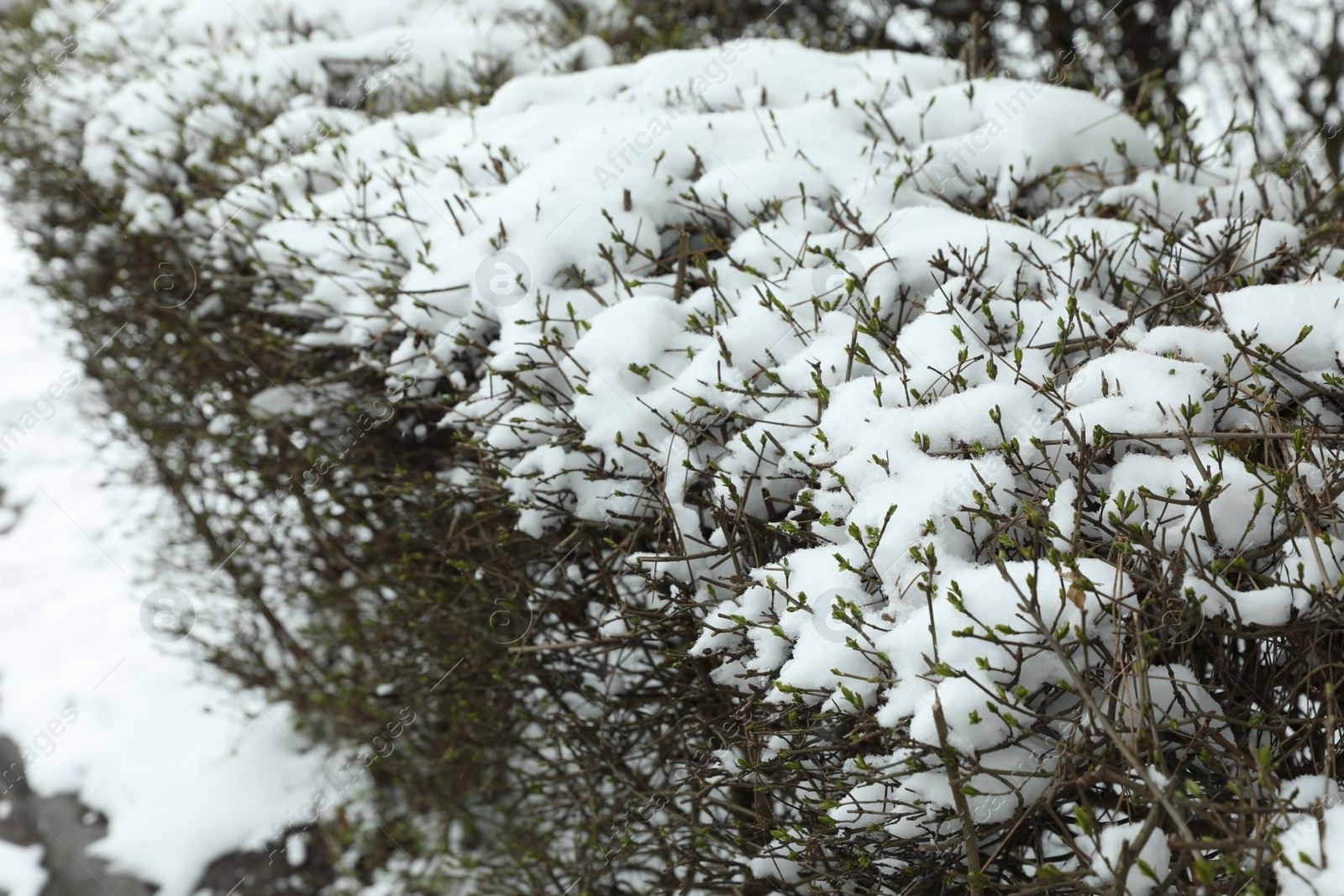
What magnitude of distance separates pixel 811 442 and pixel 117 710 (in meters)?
6.26

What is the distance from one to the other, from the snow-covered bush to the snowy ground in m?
2.07

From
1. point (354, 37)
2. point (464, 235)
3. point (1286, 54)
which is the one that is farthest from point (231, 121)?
point (1286, 54)

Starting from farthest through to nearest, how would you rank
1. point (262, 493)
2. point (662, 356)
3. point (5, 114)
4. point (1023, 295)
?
1. point (5, 114)
2. point (262, 493)
3. point (662, 356)
4. point (1023, 295)

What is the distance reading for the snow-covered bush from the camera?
1478 mm

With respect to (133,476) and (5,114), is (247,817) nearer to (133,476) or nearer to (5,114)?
(133,476)

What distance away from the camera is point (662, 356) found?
2.22 meters

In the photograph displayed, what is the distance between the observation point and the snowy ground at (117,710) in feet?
16.6

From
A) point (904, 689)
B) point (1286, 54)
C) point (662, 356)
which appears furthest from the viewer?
point (1286, 54)

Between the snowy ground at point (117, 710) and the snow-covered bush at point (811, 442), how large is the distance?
2070 millimetres

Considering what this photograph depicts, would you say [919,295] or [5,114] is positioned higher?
[5,114]

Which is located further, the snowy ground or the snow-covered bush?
the snowy ground

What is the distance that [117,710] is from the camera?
19.2 feet

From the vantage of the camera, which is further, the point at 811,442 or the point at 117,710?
the point at 117,710

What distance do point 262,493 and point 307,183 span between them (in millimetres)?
1903
